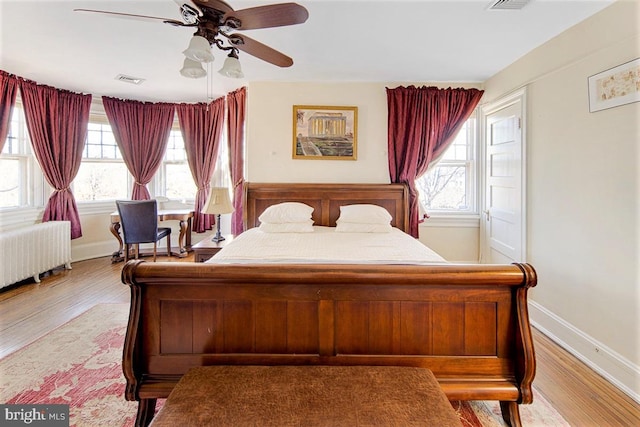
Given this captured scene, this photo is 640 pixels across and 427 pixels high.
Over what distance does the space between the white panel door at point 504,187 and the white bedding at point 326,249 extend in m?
1.20

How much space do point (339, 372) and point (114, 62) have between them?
12.6 ft

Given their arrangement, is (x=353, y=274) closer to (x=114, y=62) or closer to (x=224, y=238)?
(x=224, y=238)

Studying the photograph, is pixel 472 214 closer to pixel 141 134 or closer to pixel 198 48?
pixel 198 48

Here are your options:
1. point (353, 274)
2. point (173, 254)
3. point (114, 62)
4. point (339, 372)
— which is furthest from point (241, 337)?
point (173, 254)

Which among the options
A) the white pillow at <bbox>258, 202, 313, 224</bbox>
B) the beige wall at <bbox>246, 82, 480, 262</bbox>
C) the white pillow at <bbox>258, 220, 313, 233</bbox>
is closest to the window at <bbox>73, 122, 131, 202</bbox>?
the beige wall at <bbox>246, 82, 480, 262</bbox>

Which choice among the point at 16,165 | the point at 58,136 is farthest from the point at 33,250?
the point at 58,136

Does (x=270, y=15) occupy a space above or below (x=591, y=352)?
above

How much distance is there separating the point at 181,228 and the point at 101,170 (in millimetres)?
1633

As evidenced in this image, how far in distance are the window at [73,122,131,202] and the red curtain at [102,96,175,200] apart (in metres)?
0.27

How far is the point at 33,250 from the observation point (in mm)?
3730

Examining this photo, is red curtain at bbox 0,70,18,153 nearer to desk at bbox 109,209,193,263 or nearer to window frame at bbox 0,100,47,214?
window frame at bbox 0,100,47,214

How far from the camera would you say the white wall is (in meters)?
2.05

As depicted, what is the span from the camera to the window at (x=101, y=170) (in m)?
4.86

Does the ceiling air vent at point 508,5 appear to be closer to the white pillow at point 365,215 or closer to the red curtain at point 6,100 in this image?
the white pillow at point 365,215
